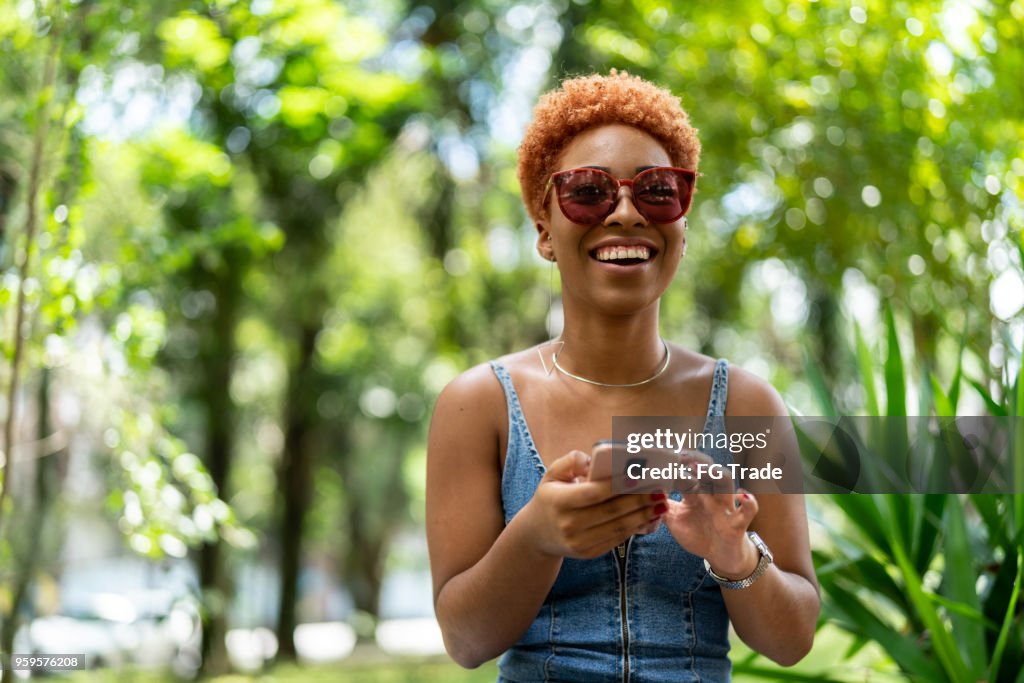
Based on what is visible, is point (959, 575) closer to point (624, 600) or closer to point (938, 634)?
point (938, 634)

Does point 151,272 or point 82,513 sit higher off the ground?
point 151,272

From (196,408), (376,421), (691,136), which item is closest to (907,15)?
(691,136)

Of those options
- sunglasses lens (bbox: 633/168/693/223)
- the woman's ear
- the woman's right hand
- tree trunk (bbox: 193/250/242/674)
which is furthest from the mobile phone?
tree trunk (bbox: 193/250/242/674)

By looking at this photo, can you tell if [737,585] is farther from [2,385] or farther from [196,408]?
[196,408]

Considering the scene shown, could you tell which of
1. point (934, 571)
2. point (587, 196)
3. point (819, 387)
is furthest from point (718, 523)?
point (934, 571)

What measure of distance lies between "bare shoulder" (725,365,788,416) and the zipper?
33 cm

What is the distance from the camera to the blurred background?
382 centimetres

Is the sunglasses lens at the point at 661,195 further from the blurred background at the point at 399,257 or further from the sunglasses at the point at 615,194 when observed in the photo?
the blurred background at the point at 399,257

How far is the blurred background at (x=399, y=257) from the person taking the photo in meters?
3.82

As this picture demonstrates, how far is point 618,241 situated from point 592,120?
259 millimetres

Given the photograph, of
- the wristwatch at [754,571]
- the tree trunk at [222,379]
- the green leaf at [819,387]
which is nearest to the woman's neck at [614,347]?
the wristwatch at [754,571]

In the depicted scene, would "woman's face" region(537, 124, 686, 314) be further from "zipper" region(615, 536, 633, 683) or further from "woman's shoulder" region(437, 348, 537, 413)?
"zipper" region(615, 536, 633, 683)

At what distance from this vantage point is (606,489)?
1302 mm

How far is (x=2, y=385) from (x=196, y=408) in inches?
344
